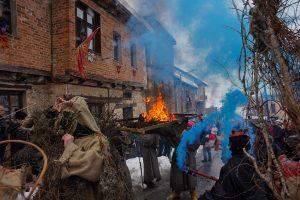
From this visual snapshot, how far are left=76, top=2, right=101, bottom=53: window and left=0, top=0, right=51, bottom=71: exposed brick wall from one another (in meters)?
1.42

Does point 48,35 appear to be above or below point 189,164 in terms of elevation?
above

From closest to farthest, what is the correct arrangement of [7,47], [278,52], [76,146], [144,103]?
[278,52] < [76,146] < [7,47] < [144,103]

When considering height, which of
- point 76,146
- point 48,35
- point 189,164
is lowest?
point 189,164

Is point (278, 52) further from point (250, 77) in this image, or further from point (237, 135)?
point (237, 135)

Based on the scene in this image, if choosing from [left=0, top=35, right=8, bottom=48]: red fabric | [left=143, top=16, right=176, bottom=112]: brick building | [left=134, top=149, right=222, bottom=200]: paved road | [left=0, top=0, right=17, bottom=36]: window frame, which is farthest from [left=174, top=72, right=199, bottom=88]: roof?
[left=0, top=35, right=8, bottom=48]: red fabric

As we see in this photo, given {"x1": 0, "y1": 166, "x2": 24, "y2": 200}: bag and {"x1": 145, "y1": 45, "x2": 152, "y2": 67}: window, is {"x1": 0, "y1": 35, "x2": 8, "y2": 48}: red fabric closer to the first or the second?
{"x1": 0, "y1": 166, "x2": 24, "y2": 200}: bag

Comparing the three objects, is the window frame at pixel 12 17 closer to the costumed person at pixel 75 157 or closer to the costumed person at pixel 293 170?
the costumed person at pixel 75 157

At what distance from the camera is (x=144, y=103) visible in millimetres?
19281

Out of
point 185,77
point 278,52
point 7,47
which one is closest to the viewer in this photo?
point 278,52

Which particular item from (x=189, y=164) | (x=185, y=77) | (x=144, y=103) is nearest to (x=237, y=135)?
(x=189, y=164)

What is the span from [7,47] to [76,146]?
6.63 m

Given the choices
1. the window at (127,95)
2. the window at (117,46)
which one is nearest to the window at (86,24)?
the window at (117,46)

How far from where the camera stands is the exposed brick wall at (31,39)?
9.84m

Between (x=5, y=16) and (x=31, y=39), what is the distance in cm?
104
